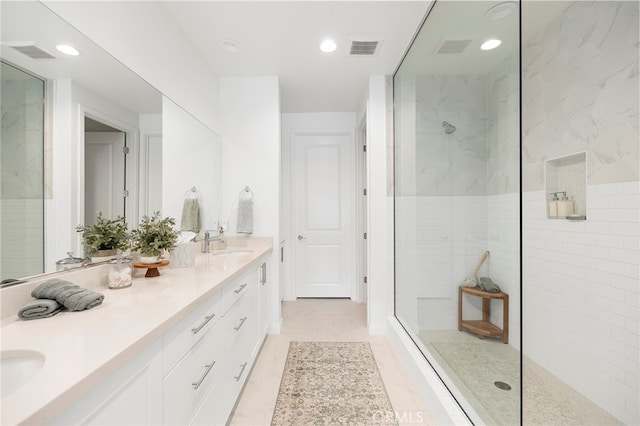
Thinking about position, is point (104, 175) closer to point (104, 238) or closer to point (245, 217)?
point (104, 238)

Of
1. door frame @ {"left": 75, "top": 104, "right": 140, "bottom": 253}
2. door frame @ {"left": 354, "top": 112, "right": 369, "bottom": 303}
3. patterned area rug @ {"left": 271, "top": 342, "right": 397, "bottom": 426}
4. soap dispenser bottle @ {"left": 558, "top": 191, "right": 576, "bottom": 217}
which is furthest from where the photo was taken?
door frame @ {"left": 354, "top": 112, "right": 369, "bottom": 303}

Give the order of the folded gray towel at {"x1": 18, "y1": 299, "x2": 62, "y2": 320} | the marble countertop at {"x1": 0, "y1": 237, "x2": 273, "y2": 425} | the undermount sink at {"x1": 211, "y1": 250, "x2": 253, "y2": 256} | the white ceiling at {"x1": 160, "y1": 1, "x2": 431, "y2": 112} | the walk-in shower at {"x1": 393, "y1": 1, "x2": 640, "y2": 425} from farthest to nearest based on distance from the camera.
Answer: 1. the undermount sink at {"x1": 211, "y1": 250, "x2": 253, "y2": 256}
2. the white ceiling at {"x1": 160, "y1": 1, "x2": 431, "y2": 112}
3. the walk-in shower at {"x1": 393, "y1": 1, "x2": 640, "y2": 425}
4. the folded gray towel at {"x1": 18, "y1": 299, "x2": 62, "y2": 320}
5. the marble countertop at {"x1": 0, "y1": 237, "x2": 273, "y2": 425}

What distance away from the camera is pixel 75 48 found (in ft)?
3.84

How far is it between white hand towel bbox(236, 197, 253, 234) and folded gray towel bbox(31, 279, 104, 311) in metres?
1.72

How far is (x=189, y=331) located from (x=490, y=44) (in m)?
1.86

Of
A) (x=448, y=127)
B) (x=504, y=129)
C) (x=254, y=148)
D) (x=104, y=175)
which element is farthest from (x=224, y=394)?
(x=254, y=148)

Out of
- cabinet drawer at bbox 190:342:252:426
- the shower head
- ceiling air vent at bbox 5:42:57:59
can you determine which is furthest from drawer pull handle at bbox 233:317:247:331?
the shower head

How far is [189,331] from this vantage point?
102 centimetres

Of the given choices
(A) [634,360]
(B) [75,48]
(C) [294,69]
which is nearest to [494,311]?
(A) [634,360]

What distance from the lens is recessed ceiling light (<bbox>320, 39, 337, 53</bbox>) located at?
2188 millimetres

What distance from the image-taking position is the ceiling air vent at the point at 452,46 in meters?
1.61

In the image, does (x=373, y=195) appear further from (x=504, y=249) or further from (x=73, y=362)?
(x=73, y=362)

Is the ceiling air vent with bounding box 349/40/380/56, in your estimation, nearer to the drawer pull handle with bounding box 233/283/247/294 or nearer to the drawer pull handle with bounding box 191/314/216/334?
the drawer pull handle with bounding box 233/283/247/294

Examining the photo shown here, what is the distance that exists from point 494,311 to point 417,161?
1.23 metres
